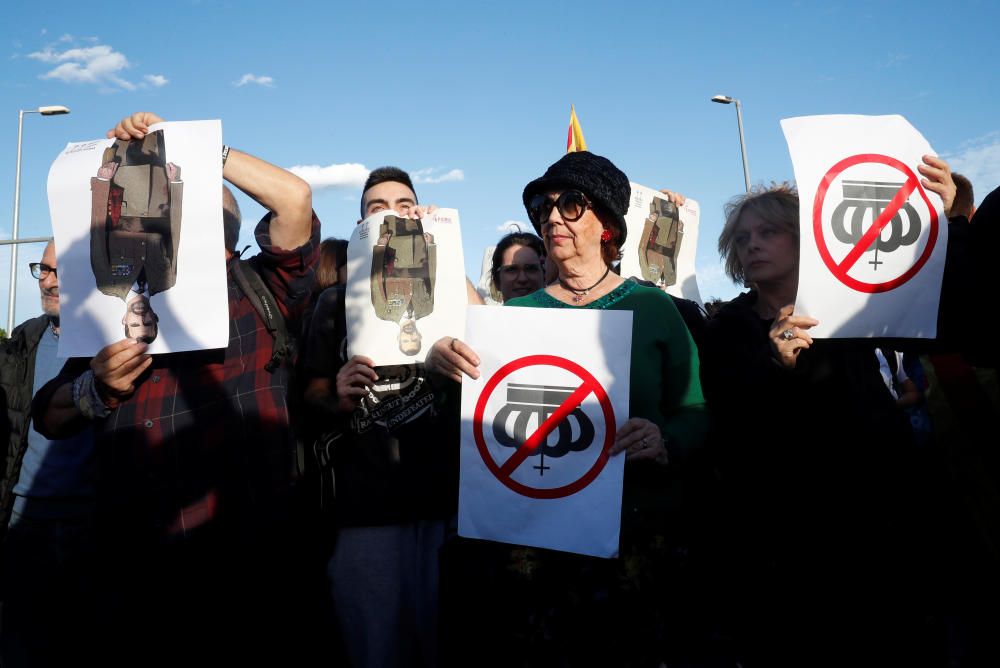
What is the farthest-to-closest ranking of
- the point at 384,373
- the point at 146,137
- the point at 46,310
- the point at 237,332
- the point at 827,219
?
the point at 46,310
the point at 384,373
the point at 237,332
the point at 146,137
the point at 827,219

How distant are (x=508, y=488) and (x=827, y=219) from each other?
3.91ft

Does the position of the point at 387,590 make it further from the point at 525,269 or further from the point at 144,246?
the point at 525,269

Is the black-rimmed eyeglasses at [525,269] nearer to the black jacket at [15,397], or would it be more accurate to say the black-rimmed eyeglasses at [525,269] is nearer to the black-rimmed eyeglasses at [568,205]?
the black-rimmed eyeglasses at [568,205]

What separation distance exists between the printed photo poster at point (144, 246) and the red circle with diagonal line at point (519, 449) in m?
0.86

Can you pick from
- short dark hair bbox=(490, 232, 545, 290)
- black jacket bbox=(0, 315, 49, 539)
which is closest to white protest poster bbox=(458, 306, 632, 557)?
short dark hair bbox=(490, 232, 545, 290)

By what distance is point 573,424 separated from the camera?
1994 millimetres

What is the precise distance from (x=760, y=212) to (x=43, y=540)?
3.31 m

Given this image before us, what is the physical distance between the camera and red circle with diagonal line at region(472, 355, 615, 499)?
1979 millimetres

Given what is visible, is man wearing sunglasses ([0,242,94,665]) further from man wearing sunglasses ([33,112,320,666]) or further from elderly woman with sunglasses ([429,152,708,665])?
elderly woman with sunglasses ([429,152,708,665])

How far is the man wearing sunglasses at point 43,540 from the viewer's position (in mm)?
3197

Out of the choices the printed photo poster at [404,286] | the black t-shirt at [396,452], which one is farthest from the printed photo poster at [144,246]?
the black t-shirt at [396,452]

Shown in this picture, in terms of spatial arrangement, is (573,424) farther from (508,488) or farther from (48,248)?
(48,248)

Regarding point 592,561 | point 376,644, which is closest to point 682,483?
point 592,561

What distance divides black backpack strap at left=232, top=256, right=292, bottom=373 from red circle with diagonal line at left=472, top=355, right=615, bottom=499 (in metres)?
0.97
